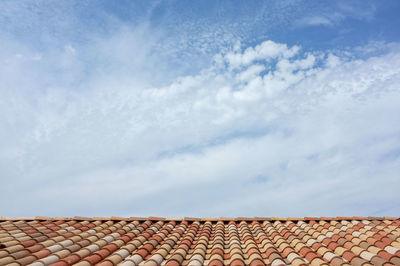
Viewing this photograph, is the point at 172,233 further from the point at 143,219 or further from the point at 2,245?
the point at 2,245

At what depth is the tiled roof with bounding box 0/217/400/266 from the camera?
6.02 metres

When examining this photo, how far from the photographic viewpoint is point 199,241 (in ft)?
25.3

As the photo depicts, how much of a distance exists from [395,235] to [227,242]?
15.0ft

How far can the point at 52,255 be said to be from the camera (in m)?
6.14

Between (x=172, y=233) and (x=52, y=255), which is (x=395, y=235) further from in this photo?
(x=52, y=255)

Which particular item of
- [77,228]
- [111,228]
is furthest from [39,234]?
[111,228]

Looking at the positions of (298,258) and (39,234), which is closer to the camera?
(298,258)

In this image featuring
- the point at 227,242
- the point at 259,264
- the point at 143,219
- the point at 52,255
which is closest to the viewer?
the point at 259,264

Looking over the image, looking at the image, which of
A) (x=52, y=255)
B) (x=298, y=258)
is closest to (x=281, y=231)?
(x=298, y=258)

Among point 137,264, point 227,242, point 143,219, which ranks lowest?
point 137,264

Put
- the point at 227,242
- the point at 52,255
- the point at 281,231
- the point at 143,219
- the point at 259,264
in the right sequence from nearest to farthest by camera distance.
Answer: the point at 259,264 → the point at 52,255 → the point at 227,242 → the point at 281,231 → the point at 143,219

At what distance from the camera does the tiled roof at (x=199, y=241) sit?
237 inches

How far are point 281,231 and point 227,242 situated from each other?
1.98 metres

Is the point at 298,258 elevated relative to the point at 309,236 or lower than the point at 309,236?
lower
